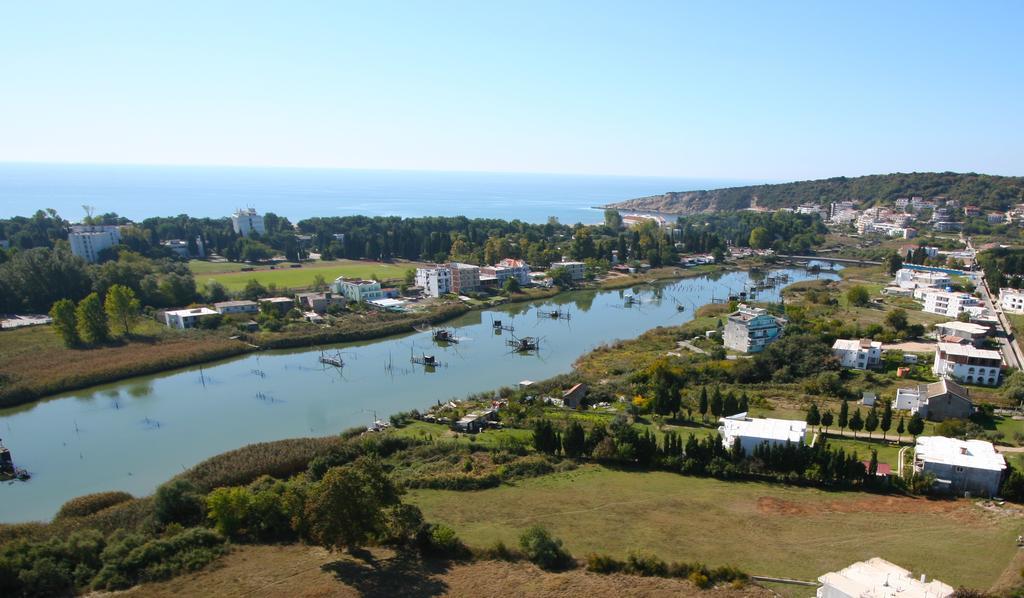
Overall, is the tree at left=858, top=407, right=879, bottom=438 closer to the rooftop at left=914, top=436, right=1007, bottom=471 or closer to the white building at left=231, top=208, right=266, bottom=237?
the rooftop at left=914, top=436, right=1007, bottom=471

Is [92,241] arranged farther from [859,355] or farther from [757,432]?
[859,355]

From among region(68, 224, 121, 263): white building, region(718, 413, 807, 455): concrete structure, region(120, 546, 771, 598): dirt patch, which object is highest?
region(68, 224, 121, 263): white building

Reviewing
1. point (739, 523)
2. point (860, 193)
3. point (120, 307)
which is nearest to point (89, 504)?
point (739, 523)

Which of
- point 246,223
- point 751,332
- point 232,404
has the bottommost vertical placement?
point 232,404

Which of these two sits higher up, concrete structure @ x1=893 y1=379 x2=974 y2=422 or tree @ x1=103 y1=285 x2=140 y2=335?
tree @ x1=103 y1=285 x2=140 y2=335

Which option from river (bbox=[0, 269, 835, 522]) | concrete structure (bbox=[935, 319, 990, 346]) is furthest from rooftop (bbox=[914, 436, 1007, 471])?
river (bbox=[0, 269, 835, 522])

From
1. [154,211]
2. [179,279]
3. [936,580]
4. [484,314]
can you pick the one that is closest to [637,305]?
[484,314]
